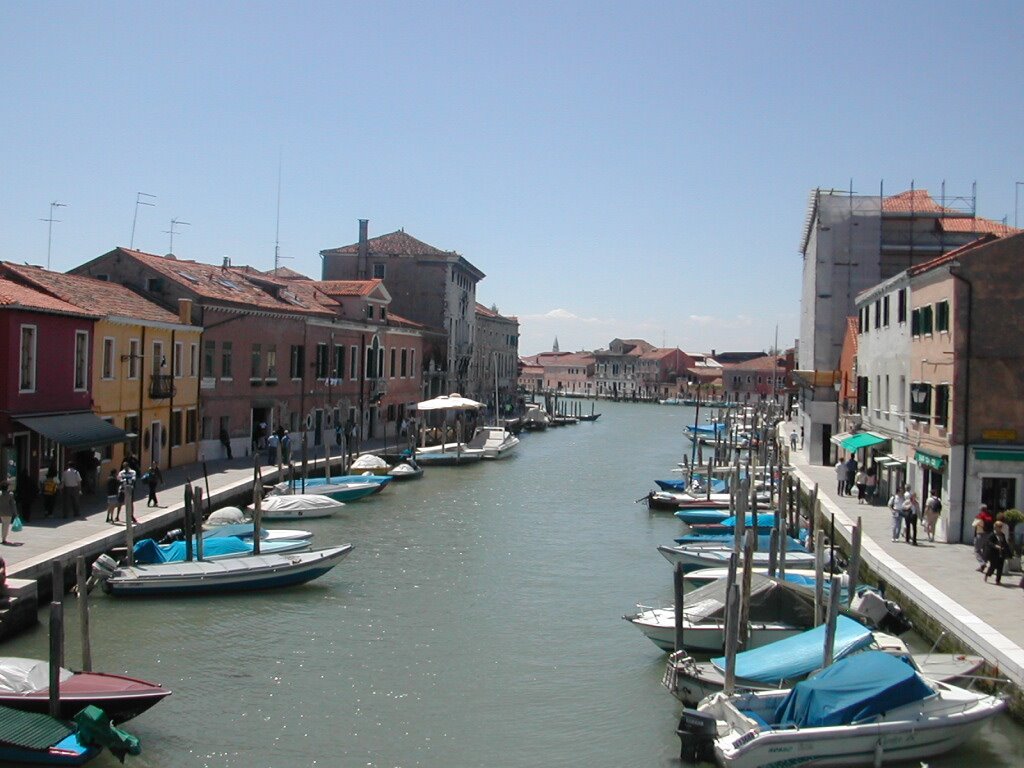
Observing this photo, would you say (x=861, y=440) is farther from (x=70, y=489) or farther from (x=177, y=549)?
(x=70, y=489)

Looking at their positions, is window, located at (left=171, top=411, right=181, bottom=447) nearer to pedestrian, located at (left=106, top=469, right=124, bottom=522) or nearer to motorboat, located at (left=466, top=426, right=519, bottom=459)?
pedestrian, located at (left=106, top=469, right=124, bottom=522)

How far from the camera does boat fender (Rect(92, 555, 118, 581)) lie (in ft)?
56.6

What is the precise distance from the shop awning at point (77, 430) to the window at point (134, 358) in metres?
2.29

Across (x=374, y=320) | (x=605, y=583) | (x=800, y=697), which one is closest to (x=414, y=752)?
(x=800, y=697)

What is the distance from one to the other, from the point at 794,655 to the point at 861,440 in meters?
14.9

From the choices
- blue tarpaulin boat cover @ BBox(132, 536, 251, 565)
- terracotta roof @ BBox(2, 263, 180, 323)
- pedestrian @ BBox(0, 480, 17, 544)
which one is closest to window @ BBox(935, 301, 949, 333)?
blue tarpaulin boat cover @ BBox(132, 536, 251, 565)

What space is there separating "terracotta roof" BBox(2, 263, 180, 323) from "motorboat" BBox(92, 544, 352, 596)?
8.34 metres

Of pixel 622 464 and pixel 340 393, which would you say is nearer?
pixel 340 393

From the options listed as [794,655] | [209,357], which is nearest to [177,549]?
[794,655]

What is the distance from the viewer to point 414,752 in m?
11.6

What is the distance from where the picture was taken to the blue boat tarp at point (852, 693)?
10844mm

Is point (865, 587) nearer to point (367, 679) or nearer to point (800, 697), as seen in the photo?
point (800, 697)

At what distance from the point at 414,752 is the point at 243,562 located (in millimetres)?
7611

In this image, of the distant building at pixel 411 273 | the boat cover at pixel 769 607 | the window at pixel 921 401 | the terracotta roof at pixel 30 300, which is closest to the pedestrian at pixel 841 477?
the window at pixel 921 401
